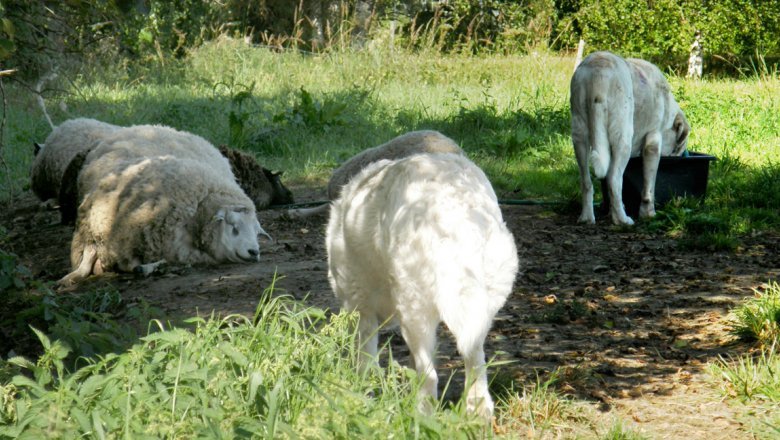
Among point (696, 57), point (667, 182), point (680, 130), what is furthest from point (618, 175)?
point (696, 57)

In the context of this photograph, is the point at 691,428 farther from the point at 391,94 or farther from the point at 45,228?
the point at 391,94

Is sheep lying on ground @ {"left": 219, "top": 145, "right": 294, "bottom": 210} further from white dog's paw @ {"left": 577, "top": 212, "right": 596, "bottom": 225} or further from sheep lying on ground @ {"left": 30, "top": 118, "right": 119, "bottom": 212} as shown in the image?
white dog's paw @ {"left": 577, "top": 212, "right": 596, "bottom": 225}

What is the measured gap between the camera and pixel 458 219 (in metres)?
3.50

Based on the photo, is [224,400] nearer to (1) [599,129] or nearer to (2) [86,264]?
(2) [86,264]

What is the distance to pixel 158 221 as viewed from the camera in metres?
7.73

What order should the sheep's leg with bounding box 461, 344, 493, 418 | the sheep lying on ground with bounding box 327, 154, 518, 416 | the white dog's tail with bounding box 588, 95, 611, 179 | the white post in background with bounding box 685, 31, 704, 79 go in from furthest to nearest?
the white post in background with bounding box 685, 31, 704, 79 < the white dog's tail with bounding box 588, 95, 611, 179 < the sheep's leg with bounding box 461, 344, 493, 418 < the sheep lying on ground with bounding box 327, 154, 518, 416

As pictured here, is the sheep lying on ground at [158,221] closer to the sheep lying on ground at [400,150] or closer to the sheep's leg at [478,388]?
the sheep lying on ground at [400,150]

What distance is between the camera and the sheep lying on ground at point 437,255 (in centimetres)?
336

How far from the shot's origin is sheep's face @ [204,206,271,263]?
7676 millimetres

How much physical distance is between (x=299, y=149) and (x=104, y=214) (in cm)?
510

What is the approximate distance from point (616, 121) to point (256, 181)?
3749 mm

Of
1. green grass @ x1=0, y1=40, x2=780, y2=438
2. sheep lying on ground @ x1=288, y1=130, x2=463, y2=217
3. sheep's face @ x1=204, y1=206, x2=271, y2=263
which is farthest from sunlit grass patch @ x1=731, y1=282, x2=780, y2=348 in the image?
sheep's face @ x1=204, y1=206, x2=271, y2=263

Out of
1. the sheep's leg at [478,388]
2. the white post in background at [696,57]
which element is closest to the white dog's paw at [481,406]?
Result: the sheep's leg at [478,388]

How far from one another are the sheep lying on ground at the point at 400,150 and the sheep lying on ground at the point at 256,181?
1.18 metres
